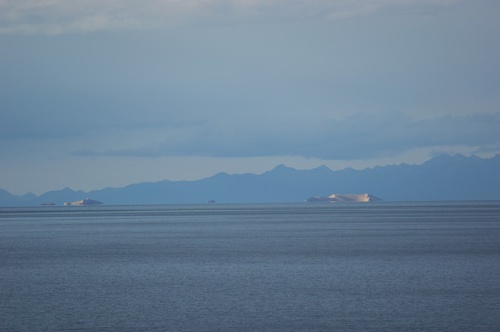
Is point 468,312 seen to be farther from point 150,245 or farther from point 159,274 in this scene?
point 150,245

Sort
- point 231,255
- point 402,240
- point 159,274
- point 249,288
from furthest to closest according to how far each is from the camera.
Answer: point 402,240 < point 231,255 < point 159,274 < point 249,288

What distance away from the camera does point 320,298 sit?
1334 inches

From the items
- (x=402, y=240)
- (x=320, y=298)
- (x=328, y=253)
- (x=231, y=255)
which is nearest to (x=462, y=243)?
(x=402, y=240)

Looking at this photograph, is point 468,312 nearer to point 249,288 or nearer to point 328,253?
point 249,288

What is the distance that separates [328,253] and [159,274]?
16.4 m

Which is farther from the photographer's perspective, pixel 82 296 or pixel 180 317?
pixel 82 296

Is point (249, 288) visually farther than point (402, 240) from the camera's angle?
No

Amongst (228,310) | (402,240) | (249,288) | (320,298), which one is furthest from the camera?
(402,240)

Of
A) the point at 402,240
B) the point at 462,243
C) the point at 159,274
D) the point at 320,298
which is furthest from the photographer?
the point at 402,240

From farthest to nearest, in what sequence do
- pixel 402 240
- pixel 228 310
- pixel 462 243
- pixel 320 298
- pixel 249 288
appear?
pixel 402 240
pixel 462 243
pixel 249 288
pixel 320 298
pixel 228 310

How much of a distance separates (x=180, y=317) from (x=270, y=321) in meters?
3.37

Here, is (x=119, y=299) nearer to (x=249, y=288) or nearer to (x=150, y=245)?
(x=249, y=288)

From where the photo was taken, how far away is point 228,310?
31344 millimetres

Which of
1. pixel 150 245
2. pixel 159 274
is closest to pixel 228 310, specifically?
pixel 159 274
